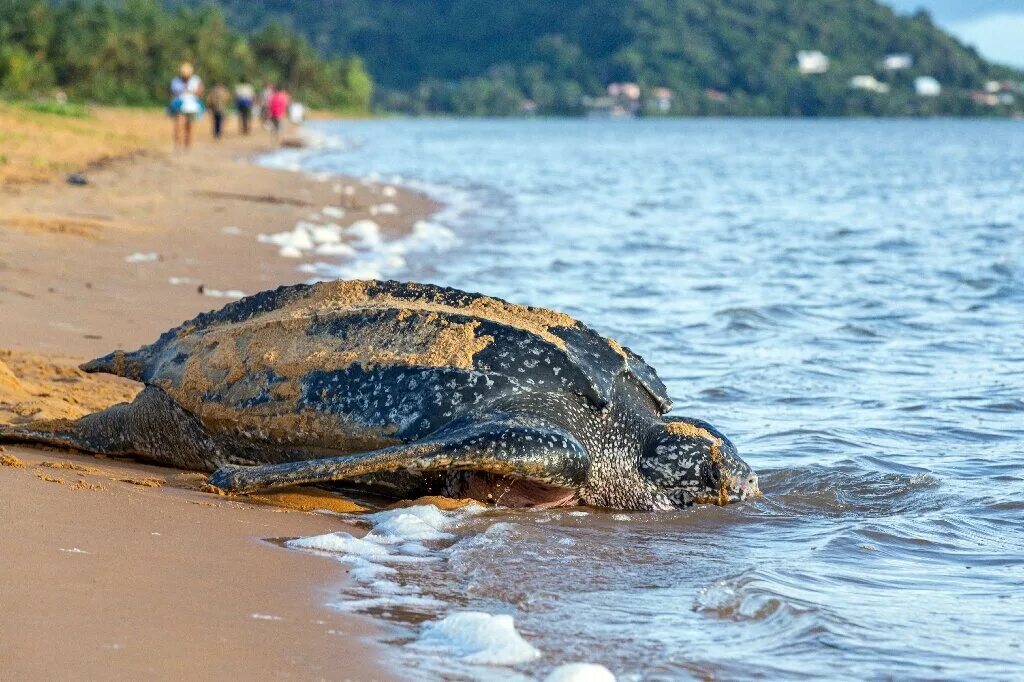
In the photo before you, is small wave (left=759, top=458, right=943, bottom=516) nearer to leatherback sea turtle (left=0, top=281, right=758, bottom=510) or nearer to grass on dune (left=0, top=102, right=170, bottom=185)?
leatherback sea turtle (left=0, top=281, right=758, bottom=510)

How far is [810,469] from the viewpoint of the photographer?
4.15m

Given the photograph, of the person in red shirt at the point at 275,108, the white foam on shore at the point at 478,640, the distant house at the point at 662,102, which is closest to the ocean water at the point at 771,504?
the white foam on shore at the point at 478,640

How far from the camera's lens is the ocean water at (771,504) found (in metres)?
2.50

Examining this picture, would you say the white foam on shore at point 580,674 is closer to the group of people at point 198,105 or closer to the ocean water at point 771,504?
the ocean water at point 771,504

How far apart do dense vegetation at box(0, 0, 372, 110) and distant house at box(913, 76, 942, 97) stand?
75430 millimetres

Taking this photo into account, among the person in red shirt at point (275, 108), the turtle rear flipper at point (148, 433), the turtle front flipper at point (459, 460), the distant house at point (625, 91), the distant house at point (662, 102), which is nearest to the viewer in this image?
the turtle front flipper at point (459, 460)

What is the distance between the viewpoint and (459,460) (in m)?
3.33

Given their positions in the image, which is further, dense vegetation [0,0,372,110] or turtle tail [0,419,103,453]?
dense vegetation [0,0,372,110]

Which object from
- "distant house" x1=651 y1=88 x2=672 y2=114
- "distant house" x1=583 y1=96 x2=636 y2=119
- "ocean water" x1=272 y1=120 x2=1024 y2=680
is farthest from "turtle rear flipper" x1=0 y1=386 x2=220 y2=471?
"distant house" x1=583 y1=96 x2=636 y2=119

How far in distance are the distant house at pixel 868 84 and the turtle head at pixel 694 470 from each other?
5115 inches

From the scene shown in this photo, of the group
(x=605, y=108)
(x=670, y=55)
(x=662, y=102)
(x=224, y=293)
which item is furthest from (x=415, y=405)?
(x=670, y=55)

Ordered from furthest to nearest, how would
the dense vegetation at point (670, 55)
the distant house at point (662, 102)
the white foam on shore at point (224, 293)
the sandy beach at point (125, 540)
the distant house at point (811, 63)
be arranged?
the distant house at point (811, 63) < the dense vegetation at point (670, 55) < the distant house at point (662, 102) < the white foam on shore at point (224, 293) < the sandy beach at point (125, 540)

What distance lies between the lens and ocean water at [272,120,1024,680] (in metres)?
2.50

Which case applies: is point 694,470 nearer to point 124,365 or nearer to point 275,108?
point 124,365
